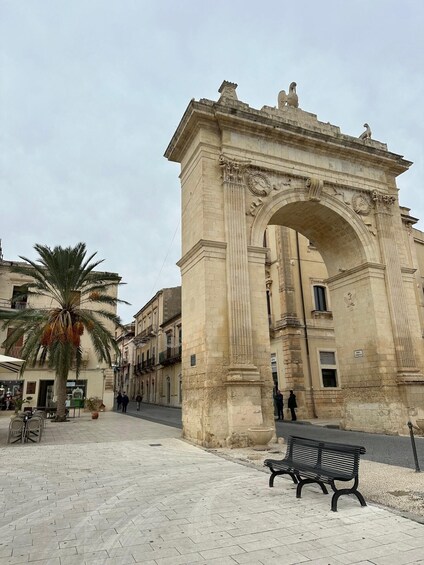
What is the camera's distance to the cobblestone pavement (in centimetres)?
365

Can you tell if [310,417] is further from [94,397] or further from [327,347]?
[94,397]

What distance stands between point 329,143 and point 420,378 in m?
8.89

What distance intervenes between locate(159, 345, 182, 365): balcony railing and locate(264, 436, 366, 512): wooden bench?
25.5 m

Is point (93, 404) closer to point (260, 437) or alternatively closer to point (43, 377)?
point (43, 377)

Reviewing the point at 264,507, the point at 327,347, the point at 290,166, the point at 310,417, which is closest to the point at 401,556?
the point at 264,507

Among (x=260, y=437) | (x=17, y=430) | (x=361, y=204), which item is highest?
(x=361, y=204)

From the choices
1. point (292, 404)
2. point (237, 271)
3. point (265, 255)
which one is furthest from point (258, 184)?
point (292, 404)

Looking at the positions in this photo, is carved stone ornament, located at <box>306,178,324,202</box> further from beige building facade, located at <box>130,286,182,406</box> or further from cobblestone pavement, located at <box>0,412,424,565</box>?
beige building facade, located at <box>130,286,182,406</box>

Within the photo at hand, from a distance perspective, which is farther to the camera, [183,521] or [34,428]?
[34,428]

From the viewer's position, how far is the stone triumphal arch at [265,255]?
1124cm

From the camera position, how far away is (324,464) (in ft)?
17.8

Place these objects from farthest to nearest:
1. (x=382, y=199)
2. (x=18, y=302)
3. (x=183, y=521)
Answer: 1. (x=18, y=302)
2. (x=382, y=199)
3. (x=183, y=521)

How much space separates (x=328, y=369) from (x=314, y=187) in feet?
35.4

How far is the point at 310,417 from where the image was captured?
64.8 feet
